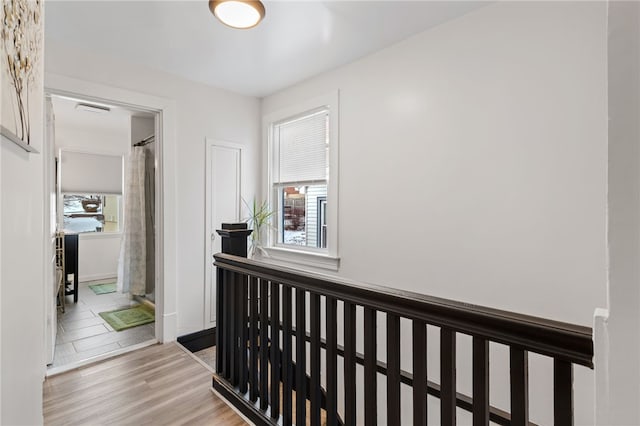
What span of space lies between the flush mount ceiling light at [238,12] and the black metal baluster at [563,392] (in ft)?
7.14

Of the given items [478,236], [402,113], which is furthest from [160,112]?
[478,236]

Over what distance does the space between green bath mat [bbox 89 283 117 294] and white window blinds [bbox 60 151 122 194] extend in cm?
164

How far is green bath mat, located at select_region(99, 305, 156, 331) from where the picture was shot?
11.2ft

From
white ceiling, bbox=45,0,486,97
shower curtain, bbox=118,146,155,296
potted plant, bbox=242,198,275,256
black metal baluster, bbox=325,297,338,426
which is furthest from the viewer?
shower curtain, bbox=118,146,155,296

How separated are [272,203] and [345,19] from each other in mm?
2076

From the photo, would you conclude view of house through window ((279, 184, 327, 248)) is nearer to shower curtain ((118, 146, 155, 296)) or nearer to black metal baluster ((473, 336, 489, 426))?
shower curtain ((118, 146, 155, 296))

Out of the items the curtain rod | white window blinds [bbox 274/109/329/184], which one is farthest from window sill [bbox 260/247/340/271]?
the curtain rod

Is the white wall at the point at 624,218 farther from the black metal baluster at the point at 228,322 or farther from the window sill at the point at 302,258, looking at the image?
the window sill at the point at 302,258

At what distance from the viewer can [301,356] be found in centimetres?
156

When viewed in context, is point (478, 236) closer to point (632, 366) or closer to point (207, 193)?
point (632, 366)

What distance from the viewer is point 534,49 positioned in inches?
71.0

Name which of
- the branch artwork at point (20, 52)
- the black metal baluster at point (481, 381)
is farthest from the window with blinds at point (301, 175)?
the branch artwork at point (20, 52)

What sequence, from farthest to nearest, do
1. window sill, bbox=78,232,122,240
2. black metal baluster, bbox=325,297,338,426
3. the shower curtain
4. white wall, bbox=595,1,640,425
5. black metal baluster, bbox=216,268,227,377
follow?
1. window sill, bbox=78,232,122,240
2. the shower curtain
3. black metal baluster, bbox=216,268,227,377
4. black metal baluster, bbox=325,297,338,426
5. white wall, bbox=595,1,640,425

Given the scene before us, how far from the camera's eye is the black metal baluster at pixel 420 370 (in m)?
1.10
